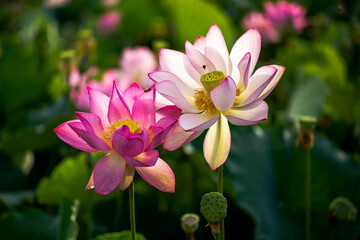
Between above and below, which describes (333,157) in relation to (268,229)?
above

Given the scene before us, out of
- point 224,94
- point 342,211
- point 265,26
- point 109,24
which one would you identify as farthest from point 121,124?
point 109,24

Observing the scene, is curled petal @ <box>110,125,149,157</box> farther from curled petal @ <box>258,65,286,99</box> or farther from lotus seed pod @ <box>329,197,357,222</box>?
lotus seed pod @ <box>329,197,357,222</box>

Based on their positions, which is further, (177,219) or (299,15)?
(299,15)

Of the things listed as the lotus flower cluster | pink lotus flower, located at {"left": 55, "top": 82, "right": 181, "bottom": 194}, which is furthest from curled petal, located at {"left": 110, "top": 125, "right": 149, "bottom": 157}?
the lotus flower cluster

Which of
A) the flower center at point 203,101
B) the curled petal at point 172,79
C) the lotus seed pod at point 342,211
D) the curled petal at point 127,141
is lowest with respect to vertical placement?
the lotus seed pod at point 342,211

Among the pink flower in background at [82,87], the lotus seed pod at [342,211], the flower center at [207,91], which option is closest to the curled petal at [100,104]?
the flower center at [207,91]

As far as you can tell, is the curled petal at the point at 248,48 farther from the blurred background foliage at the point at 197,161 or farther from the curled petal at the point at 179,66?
the blurred background foliage at the point at 197,161

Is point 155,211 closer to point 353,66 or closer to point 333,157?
point 333,157

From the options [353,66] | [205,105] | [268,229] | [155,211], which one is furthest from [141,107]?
[353,66]
